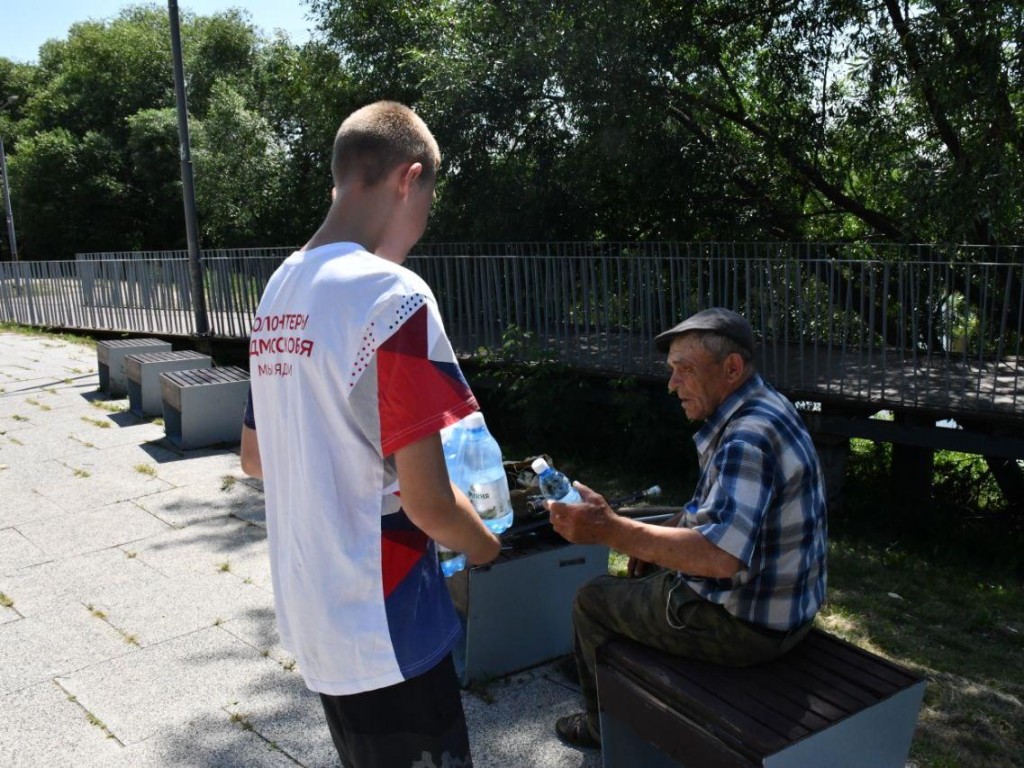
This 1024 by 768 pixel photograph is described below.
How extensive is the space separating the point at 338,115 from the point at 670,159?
18.3ft

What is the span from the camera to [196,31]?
41094 millimetres

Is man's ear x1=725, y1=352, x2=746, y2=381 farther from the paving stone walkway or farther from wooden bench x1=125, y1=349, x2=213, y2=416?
wooden bench x1=125, y1=349, x2=213, y2=416

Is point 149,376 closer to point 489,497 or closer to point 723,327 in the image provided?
point 489,497

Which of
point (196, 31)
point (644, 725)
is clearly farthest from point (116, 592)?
point (196, 31)

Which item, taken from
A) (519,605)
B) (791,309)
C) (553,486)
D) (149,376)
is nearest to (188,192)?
(149,376)

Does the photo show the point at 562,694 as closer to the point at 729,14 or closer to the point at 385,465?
the point at 385,465

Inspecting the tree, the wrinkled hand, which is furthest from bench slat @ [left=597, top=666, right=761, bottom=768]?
the tree

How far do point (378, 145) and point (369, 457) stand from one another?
58 cm

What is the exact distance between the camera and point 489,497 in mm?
2670

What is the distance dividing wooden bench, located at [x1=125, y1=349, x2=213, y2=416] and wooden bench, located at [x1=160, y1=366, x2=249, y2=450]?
877mm

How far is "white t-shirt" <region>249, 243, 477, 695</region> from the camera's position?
1663mm

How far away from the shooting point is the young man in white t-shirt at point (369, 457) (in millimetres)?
1668

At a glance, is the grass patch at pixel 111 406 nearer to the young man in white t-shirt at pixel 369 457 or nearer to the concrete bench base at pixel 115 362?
the concrete bench base at pixel 115 362

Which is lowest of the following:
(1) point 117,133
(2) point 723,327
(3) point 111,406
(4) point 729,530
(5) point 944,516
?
(5) point 944,516
